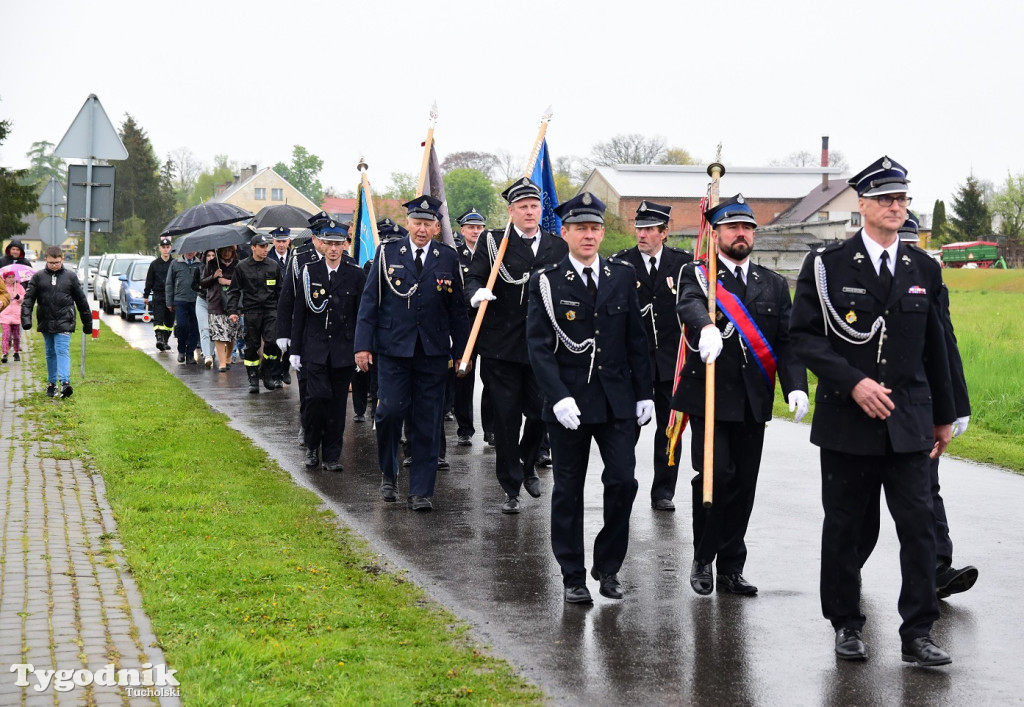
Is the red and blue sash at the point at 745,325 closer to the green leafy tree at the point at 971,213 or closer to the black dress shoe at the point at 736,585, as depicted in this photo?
the black dress shoe at the point at 736,585

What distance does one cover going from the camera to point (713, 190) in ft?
25.0

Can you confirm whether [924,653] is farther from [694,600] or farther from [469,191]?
[469,191]

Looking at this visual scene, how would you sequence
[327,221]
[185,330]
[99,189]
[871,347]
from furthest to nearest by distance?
[185,330], [99,189], [327,221], [871,347]

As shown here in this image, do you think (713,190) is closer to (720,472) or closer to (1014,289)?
(720,472)

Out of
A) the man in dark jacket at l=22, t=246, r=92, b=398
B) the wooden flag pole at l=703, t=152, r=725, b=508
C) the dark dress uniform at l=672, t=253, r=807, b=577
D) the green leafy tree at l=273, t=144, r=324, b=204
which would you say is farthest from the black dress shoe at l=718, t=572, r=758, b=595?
the green leafy tree at l=273, t=144, r=324, b=204

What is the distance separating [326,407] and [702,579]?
17.1 feet

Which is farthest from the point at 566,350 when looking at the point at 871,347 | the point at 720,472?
the point at 871,347

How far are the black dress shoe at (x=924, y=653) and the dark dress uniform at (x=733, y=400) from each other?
1.44 meters

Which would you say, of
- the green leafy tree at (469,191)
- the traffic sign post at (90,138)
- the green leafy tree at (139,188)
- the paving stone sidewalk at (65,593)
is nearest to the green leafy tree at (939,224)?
the green leafy tree at (469,191)

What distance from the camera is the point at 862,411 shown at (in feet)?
19.9

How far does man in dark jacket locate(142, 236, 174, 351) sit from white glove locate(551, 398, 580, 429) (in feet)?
57.8

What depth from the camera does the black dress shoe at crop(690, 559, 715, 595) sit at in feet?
23.5

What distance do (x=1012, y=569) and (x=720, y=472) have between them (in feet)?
6.63

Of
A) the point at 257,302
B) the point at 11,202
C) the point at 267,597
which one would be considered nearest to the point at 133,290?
the point at 11,202
